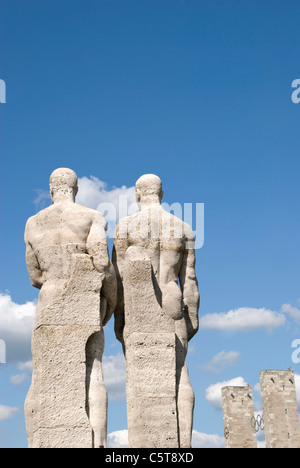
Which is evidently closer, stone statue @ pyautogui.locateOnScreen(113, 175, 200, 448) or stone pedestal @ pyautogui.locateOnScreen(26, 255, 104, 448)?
stone pedestal @ pyautogui.locateOnScreen(26, 255, 104, 448)

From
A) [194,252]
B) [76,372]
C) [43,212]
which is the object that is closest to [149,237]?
[194,252]

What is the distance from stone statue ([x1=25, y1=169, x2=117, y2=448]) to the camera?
31.5 feet

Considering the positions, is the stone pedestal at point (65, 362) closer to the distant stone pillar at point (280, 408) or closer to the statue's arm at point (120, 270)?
the statue's arm at point (120, 270)

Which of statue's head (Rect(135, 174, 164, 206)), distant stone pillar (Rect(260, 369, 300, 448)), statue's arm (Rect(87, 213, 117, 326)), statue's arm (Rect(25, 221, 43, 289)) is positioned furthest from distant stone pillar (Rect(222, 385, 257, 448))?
statue's arm (Rect(25, 221, 43, 289))

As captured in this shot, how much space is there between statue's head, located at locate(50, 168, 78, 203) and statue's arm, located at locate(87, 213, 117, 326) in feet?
2.02

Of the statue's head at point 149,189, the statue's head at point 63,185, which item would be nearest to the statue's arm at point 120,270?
the statue's head at point 149,189

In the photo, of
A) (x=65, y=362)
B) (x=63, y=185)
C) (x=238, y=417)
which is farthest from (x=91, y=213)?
(x=238, y=417)

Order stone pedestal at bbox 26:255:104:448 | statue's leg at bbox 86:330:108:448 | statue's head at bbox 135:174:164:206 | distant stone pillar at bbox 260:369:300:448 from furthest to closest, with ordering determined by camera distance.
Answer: distant stone pillar at bbox 260:369:300:448 → statue's head at bbox 135:174:164:206 → statue's leg at bbox 86:330:108:448 → stone pedestal at bbox 26:255:104:448

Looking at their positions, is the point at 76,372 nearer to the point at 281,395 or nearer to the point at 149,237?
the point at 149,237

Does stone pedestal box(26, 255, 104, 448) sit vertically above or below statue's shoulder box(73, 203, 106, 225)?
below

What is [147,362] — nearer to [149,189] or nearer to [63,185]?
[149,189]

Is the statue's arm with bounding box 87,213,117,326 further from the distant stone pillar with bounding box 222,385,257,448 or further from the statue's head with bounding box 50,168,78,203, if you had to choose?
the distant stone pillar with bounding box 222,385,257,448

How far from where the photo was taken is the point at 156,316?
405 inches
